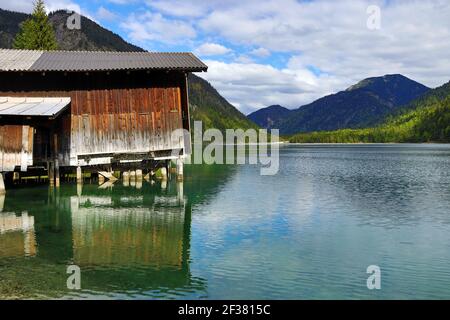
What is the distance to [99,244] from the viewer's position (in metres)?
19.7

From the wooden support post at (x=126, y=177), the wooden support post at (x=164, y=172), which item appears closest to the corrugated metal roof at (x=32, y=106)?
the wooden support post at (x=126, y=177)

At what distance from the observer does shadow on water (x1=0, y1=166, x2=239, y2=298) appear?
1424cm

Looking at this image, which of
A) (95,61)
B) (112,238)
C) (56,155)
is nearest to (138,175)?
(56,155)

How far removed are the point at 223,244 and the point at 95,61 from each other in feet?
87.8

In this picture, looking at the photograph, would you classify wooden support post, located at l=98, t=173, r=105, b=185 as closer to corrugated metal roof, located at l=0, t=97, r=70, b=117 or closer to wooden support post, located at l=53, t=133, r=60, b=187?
wooden support post, located at l=53, t=133, r=60, b=187

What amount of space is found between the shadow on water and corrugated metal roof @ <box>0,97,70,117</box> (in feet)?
20.0

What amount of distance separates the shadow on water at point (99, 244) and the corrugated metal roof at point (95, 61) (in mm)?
10557

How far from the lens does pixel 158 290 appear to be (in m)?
14.0

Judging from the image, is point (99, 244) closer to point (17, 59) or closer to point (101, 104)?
point (101, 104)

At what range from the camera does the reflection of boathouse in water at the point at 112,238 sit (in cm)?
1488

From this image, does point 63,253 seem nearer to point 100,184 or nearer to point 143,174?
point 100,184
